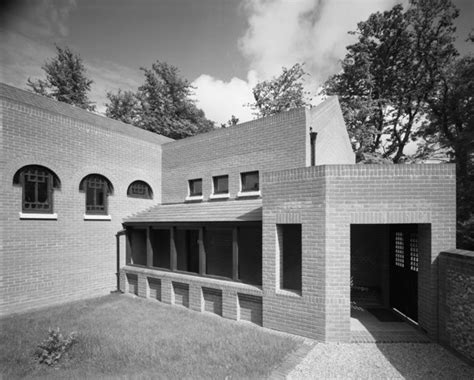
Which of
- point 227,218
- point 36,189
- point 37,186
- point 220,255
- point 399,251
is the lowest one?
point 220,255

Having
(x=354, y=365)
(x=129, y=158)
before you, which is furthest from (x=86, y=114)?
(x=354, y=365)

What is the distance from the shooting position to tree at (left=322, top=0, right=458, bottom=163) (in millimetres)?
19703

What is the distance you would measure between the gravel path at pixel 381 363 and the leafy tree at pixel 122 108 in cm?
3193

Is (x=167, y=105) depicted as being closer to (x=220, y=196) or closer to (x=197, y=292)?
(x=220, y=196)

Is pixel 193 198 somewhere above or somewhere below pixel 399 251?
above

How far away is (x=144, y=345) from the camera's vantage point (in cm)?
584

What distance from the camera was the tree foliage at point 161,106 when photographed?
98.7ft

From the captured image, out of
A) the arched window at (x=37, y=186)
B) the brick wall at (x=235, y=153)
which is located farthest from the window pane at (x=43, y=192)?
the brick wall at (x=235, y=153)

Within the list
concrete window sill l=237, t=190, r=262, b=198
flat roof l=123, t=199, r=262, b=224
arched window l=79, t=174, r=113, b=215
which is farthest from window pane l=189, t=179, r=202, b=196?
arched window l=79, t=174, r=113, b=215

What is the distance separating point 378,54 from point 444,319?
74.4 ft

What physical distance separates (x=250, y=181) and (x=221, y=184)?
161cm

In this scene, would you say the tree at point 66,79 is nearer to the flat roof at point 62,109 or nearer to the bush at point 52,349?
the flat roof at point 62,109

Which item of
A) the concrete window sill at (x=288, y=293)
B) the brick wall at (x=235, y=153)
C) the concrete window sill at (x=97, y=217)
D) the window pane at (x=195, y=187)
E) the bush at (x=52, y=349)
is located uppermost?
the brick wall at (x=235, y=153)

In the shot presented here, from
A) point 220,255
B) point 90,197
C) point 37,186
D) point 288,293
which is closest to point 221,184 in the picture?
point 220,255
